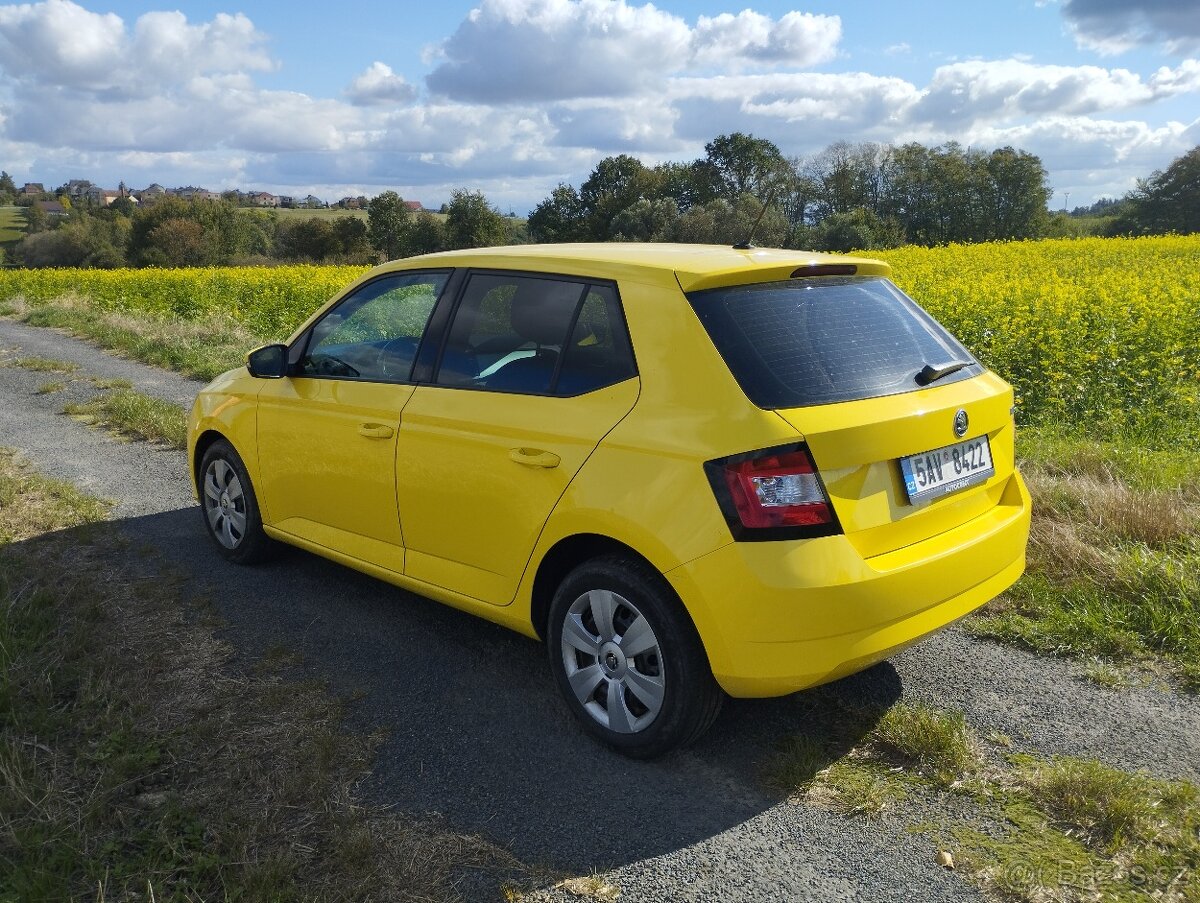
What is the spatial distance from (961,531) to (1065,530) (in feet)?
6.38

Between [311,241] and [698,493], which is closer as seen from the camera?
[698,493]

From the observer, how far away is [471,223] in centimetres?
7425

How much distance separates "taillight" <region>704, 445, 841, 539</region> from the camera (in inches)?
117

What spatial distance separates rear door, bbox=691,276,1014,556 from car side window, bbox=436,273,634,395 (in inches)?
15.7

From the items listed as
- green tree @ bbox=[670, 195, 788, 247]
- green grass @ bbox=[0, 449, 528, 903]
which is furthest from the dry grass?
green tree @ bbox=[670, 195, 788, 247]

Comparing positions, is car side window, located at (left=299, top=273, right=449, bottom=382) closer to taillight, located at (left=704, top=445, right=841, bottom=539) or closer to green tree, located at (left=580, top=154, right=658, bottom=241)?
taillight, located at (left=704, top=445, right=841, bottom=539)

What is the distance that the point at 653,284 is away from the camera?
3420 mm

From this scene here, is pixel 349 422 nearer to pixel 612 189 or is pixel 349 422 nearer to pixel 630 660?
pixel 630 660

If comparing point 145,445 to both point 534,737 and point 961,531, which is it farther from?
point 961,531

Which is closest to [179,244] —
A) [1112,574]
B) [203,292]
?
[203,292]

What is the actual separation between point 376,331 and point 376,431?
640 mm

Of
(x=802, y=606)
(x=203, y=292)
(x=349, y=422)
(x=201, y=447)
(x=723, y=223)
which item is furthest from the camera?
(x=723, y=223)

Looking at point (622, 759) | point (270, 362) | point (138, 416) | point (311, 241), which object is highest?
point (311, 241)

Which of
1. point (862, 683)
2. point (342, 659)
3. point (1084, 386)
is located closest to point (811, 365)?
point (862, 683)
